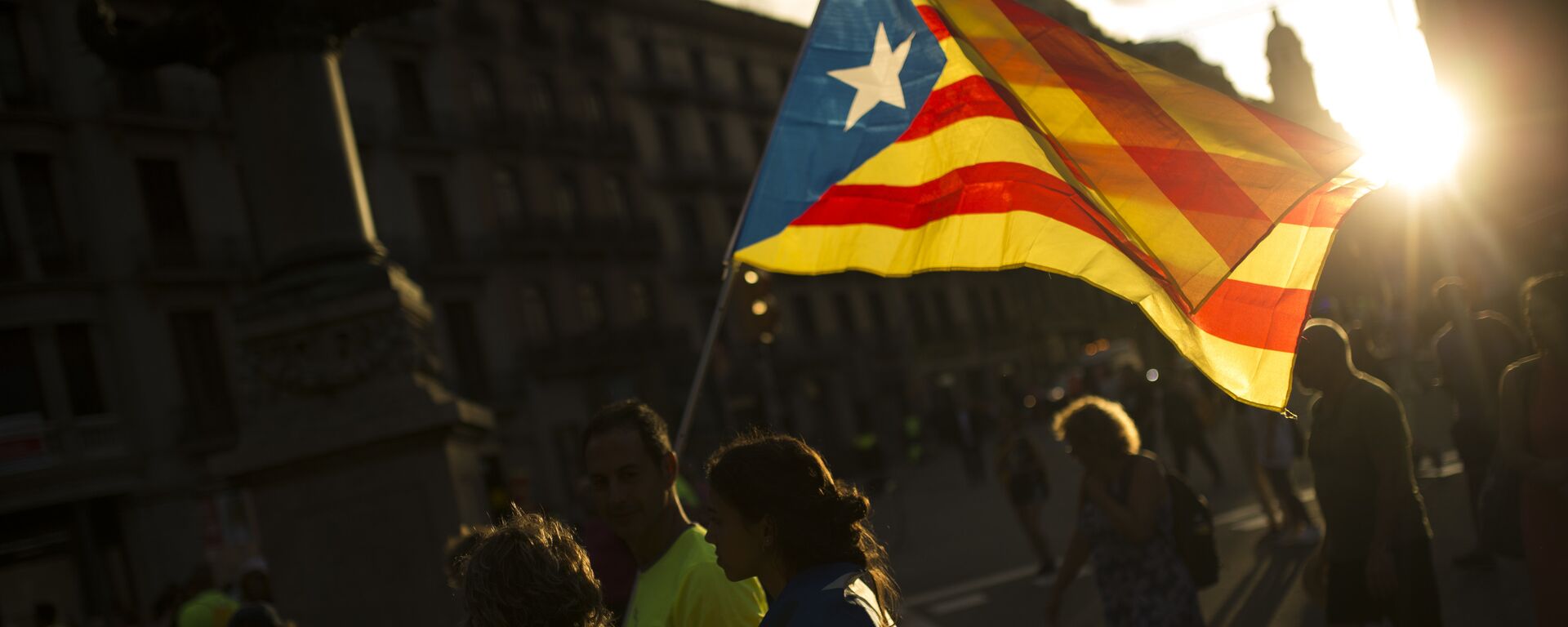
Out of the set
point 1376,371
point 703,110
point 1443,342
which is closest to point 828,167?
point 1376,371

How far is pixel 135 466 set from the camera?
2453 cm

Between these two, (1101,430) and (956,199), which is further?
(1101,430)

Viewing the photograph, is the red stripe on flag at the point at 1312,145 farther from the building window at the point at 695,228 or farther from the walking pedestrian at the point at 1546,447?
the building window at the point at 695,228

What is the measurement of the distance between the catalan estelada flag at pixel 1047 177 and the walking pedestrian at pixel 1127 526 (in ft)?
3.63

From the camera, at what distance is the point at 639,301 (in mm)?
38688

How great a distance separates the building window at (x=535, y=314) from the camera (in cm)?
3425

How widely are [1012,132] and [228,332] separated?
25480 millimetres

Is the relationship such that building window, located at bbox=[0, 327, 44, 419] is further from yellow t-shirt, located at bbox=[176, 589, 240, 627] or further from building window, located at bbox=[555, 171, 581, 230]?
yellow t-shirt, located at bbox=[176, 589, 240, 627]

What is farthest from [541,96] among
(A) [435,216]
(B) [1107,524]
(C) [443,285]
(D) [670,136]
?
(B) [1107,524]

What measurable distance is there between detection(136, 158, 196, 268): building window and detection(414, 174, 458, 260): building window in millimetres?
6153

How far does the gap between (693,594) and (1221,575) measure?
6520 mm

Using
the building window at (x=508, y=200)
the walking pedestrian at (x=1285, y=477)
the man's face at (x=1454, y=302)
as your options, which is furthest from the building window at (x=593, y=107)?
the man's face at (x=1454, y=302)

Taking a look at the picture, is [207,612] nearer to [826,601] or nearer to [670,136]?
[826,601]

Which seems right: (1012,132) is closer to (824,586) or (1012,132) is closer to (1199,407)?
(824,586)
